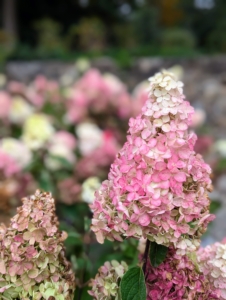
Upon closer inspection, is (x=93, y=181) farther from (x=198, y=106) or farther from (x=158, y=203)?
(x=198, y=106)

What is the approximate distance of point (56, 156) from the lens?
6.56 ft

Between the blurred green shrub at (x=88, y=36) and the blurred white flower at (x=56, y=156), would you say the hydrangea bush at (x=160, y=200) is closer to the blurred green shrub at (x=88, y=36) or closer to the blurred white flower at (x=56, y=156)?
the blurred white flower at (x=56, y=156)

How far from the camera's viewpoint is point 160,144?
0.72m

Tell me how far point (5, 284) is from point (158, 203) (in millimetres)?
251

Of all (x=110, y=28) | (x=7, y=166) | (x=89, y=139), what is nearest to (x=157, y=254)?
(x=7, y=166)

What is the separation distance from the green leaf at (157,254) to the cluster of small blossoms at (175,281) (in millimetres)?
25

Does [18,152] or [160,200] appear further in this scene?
[18,152]

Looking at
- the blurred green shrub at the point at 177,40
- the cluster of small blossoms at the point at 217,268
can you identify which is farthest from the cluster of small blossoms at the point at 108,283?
the blurred green shrub at the point at 177,40

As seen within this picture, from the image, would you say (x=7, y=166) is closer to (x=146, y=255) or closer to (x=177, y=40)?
(x=146, y=255)

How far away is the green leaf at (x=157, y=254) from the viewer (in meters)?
0.74

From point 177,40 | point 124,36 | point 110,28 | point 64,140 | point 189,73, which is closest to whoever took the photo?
point 64,140

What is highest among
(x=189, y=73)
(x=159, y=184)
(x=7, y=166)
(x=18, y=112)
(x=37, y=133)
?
(x=189, y=73)

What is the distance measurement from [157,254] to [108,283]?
95 mm

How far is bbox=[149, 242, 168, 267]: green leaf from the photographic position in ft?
2.43
